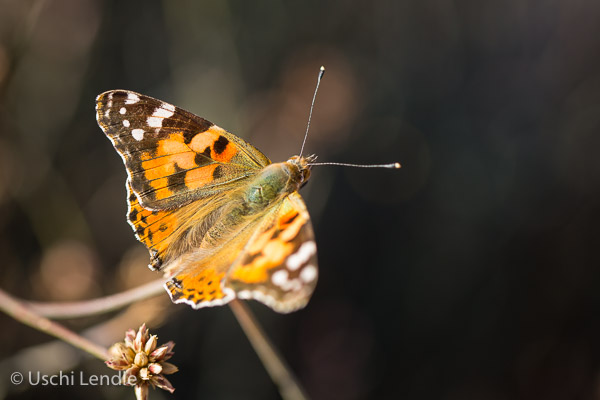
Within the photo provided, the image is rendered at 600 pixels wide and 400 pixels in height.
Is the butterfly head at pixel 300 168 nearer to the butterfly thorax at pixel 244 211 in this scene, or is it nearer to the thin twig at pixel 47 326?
the butterfly thorax at pixel 244 211

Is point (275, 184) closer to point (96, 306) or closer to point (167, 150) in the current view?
point (167, 150)

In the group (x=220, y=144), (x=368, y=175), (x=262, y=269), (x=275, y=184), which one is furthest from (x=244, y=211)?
(x=368, y=175)

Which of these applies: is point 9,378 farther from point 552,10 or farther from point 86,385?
point 552,10

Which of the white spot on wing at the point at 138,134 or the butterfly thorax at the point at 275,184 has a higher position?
the white spot on wing at the point at 138,134

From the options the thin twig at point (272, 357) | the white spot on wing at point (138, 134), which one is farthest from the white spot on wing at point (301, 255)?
the white spot on wing at point (138, 134)

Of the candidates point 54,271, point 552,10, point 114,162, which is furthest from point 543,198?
point 54,271
